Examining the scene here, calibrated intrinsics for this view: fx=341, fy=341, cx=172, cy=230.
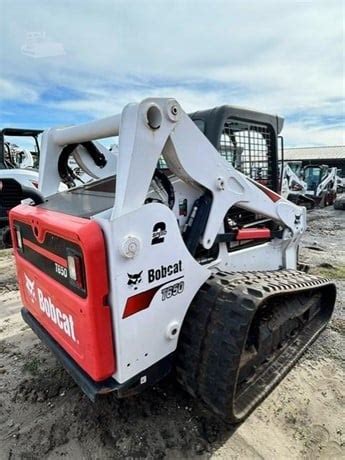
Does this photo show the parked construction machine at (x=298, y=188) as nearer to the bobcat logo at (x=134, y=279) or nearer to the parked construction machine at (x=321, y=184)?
the parked construction machine at (x=321, y=184)

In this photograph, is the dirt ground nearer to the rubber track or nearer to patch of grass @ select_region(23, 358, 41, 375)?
patch of grass @ select_region(23, 358, 41, 375)

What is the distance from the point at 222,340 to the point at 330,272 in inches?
153

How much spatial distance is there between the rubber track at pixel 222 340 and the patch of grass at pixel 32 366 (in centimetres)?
130

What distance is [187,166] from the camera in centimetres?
201

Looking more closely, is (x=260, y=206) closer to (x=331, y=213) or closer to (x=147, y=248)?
(x=147, y=248)

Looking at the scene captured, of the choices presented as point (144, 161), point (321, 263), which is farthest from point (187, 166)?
point (321, 263)

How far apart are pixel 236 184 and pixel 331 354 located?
1721mm

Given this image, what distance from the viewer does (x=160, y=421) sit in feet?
7.03

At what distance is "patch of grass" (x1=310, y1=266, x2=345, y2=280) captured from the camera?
4957mm

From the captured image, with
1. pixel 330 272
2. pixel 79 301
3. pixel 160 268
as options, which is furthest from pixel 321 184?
pixel 79 301

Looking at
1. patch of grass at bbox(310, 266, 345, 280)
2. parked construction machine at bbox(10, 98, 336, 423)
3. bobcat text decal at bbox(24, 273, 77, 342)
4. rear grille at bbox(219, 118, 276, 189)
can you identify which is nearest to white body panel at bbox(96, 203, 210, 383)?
parked construction machine at bbox(10, 98, 336, 423)

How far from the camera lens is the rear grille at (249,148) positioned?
2.58 m

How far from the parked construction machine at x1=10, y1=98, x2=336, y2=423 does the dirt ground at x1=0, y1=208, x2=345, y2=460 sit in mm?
157

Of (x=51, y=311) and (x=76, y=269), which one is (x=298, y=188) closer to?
(x=51, y=311)
